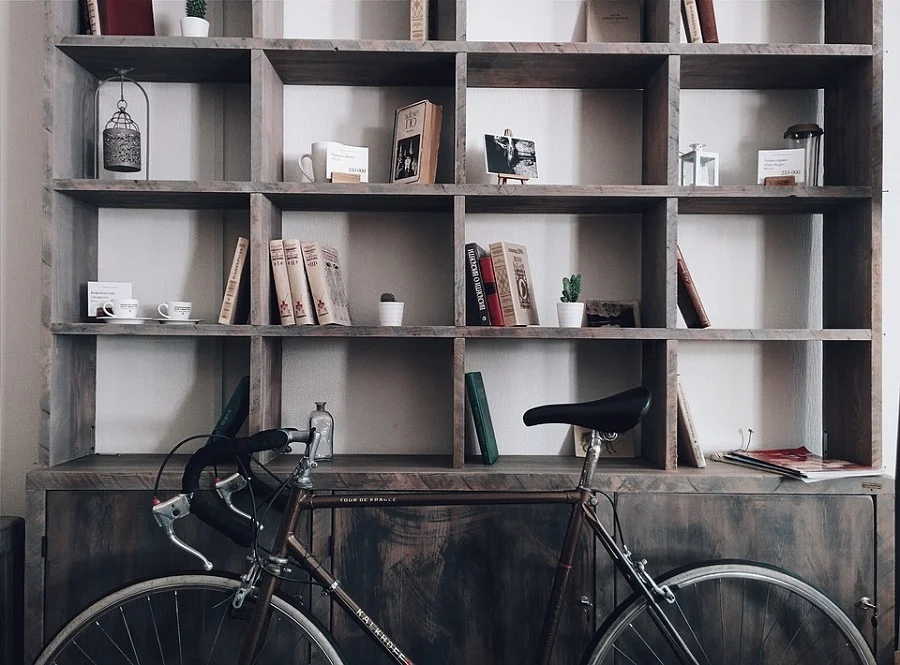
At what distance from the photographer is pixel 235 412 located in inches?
80.6

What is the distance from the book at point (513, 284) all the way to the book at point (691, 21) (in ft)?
2.53

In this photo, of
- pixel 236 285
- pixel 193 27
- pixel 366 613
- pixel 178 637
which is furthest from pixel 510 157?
pixel 178 637

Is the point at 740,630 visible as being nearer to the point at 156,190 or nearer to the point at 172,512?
the point at 172,512

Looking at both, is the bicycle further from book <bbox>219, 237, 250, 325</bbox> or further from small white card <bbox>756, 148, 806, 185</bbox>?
small white card <bbox>756, 148, 806, 185</bbox>

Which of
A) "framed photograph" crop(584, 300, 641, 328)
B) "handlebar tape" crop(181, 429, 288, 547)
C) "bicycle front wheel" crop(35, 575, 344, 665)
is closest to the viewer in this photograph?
"handlebar tape" crop(181, 429, 288, 547)

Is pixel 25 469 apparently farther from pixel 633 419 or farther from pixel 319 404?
Answer: pixel 633 419

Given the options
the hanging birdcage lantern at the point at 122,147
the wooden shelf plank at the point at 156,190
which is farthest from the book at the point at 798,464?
the hanging birdcage lantern at the point at 122,147

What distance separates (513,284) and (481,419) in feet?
1.31

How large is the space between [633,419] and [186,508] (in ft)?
3.45

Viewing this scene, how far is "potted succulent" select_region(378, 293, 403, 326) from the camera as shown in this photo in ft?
6.61

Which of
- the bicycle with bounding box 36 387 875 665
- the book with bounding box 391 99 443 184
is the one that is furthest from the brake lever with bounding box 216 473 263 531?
the book with bounding box 391 99 443 184

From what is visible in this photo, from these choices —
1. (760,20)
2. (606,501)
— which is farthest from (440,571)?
(760,20)

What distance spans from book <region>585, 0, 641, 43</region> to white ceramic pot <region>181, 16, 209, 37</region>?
1142mm

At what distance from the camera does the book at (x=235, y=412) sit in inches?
80.3
